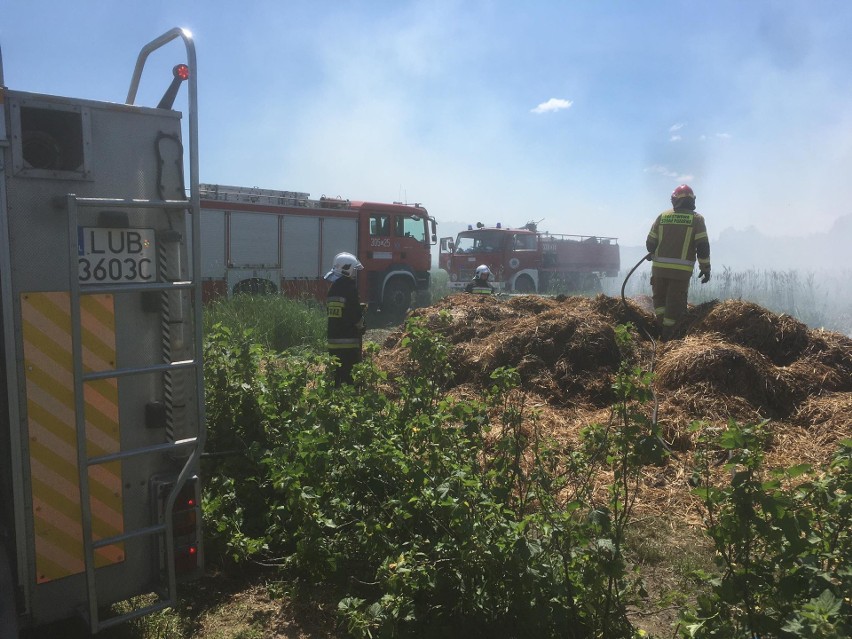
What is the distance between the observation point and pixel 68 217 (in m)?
2.44

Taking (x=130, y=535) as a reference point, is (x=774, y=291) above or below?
above

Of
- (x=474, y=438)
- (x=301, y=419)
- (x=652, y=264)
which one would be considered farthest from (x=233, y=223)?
(x=474, y=438)

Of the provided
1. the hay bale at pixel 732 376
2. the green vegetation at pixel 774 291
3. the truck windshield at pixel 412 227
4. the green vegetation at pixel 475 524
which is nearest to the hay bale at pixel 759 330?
the hay bale at pixel 732 376

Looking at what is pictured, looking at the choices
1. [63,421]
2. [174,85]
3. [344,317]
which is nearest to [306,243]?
[344,317]

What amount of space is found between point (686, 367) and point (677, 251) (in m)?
2.14

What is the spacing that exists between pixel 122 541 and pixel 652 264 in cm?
697

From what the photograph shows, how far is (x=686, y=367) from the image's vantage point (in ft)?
20.8

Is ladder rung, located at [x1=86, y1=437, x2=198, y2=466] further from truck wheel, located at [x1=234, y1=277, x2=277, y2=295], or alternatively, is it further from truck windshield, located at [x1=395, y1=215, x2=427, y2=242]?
truck windshield, located at [x1=395, y1=215, x2=427, y2=242]

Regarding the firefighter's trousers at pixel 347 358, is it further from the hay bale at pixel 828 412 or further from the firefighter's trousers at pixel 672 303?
the hay bale at pixel 828 412

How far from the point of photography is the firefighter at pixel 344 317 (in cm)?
644

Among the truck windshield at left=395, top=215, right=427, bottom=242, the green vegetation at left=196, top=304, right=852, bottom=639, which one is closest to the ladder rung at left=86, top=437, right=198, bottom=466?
the green vegetation at left=196, top=304, right=852, bottom=639

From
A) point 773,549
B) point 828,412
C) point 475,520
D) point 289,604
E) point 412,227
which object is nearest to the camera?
point 773,549

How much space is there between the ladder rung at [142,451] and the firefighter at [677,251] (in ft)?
20.8

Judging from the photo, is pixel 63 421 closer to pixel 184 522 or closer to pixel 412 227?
pixel 184 522
